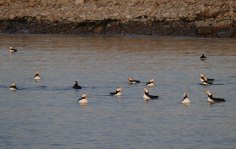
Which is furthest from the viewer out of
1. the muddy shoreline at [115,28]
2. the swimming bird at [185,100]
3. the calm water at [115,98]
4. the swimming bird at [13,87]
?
the muddy shoreline at [115,28]

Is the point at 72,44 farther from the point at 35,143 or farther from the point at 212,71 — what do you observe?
the point at 35,143

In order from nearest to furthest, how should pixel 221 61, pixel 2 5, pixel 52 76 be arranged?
pixel 52 76, pixel 221 61, pixel 2 5

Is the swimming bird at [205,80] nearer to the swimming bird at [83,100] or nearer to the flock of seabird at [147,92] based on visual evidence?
the flock of seabird at [147,92]

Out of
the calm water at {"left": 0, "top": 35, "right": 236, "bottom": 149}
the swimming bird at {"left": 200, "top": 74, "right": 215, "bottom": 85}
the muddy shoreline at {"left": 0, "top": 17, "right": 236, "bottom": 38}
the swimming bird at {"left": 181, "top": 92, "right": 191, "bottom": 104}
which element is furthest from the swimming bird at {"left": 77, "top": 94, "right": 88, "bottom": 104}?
the muddy shoreline at {"left": 0, "top": 17, "right": 236, "bottom": 38}

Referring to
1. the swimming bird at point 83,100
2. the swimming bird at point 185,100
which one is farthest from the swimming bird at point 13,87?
the swimming bird at point 185,100

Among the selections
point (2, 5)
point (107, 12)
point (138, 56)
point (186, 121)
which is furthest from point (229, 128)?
point (2, 5)

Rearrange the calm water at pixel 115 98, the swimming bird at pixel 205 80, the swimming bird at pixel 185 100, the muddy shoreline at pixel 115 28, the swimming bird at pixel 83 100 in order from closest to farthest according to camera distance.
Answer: the calm water at pixel 115 98
the swimming bird at pixel 83 100
the swimming bird at pixel 185 100
the swimming bird at pixel 205 80
the muddy shoreline at pixel 115 28

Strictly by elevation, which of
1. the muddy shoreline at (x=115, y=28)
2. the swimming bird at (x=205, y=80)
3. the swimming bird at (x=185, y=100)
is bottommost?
the muddy shoreline at (x=115, y=28)

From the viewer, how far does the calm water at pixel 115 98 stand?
82.7 ft

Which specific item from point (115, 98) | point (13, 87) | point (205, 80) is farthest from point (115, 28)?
point (115, 98)

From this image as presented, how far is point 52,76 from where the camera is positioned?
125ft

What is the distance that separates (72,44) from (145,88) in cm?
1799

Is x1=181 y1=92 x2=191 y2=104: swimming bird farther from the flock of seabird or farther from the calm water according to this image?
the calm water

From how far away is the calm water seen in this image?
2522 centimetres
